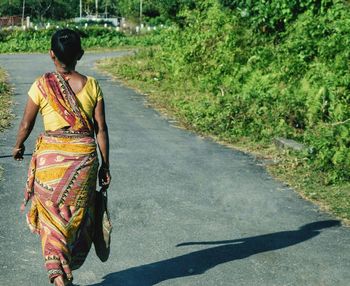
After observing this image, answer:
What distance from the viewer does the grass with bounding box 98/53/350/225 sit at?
8.40 m

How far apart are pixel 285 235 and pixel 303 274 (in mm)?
1134

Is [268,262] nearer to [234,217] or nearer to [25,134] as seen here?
[234,217]

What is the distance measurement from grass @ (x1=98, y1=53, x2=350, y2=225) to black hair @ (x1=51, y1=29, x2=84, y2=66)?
366 centimetres

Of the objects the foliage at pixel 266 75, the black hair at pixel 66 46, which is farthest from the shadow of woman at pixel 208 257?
the foliage at pixel 266 75

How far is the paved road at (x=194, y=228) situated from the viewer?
586 centimetres

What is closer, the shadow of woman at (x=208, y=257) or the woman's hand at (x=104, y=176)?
the woman's hand at (x=104, y=176)

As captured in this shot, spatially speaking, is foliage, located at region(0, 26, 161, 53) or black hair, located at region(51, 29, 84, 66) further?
foliage, located at region(0, 26, 161, 53)

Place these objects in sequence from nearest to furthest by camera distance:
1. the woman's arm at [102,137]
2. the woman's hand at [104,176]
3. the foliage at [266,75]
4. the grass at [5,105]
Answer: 1. the woman's arm at [102,137]
2. the woman's hand at [104,176]
3. the foliage at [266,75]
4. the grass at [5,105]

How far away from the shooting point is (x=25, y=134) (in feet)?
17.1

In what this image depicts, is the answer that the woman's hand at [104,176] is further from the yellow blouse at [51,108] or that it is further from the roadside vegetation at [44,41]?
the roadside vegetation at [44,41]

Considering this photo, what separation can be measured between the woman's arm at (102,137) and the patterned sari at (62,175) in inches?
3.8

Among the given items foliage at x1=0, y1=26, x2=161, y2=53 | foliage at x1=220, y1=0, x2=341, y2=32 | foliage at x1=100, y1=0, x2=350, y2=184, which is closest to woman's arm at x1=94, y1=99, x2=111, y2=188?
foliage at x1=100, y1=0, x2=350, y2=184

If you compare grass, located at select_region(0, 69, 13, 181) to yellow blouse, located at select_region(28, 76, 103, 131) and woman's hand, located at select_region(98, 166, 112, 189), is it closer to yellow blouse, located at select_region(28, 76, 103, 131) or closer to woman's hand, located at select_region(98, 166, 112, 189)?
woman's hand, located at select_region(98, 166, 112, 189)

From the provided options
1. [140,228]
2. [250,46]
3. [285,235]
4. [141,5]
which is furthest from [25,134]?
[141,5]
